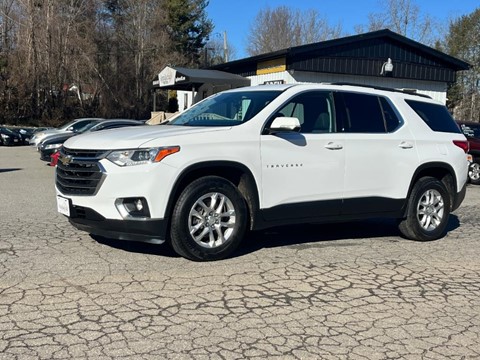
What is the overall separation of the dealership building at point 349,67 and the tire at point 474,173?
20.4ft

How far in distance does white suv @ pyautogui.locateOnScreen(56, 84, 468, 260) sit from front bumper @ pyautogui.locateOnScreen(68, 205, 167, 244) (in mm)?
11

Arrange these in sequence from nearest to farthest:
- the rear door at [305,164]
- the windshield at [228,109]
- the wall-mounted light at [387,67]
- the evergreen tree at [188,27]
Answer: the rear door at [305,164]
the windshield at [228,109]
the wall-mounted light at [387,67]
the evergreen tree at [188,27]

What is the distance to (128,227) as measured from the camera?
513cm

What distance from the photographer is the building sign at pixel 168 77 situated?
21.1 metres

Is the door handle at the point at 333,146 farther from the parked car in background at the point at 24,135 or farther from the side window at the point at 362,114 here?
the parked car in background at the point at 24,135

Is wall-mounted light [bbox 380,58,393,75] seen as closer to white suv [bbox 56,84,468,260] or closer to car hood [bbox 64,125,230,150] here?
white suv [bbox 56,84,468,260]

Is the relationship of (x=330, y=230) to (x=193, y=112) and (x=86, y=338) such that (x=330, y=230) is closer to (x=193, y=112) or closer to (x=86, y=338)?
(x=193, y=112)

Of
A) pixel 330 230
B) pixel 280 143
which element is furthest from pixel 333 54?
pixel 280 143

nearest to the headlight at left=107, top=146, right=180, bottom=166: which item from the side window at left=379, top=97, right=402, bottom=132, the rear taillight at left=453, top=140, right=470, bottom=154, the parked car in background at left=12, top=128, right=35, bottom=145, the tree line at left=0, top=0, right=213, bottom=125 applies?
the side window at left=379, top=97, right=402, bottom=132

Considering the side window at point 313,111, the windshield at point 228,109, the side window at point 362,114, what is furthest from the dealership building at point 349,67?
the side window at point 313,111

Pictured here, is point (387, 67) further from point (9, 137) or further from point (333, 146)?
point (9, 137)

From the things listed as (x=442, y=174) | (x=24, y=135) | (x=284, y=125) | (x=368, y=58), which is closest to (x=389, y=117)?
(x=442, y=174)

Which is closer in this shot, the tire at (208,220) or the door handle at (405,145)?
the tire at (208,220)

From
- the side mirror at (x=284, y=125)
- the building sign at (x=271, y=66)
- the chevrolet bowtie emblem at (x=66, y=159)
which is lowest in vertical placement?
the chevrolet bowtie emblem at (x=66, y=159)
